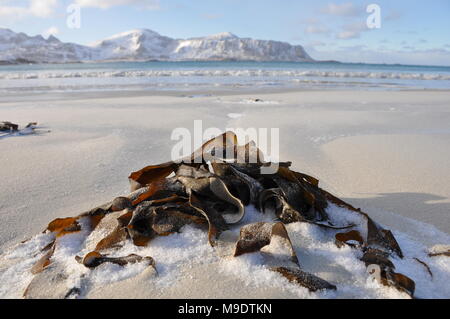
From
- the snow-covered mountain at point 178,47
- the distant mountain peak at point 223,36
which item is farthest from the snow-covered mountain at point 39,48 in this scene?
the distant mountain peak at point 223,36

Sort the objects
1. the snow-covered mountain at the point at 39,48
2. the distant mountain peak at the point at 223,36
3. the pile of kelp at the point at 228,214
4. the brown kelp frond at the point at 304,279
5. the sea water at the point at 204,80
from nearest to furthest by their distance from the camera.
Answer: the brown kelp frond at the point at 304,279 < the pile of kelp at the point at 228,214 < the sea water at the point at 204,80 < the snow-covered mountain at the point at 39,48 < the distant mountain peak at the point at 223,36

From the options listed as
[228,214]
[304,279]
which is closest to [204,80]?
[228,214]

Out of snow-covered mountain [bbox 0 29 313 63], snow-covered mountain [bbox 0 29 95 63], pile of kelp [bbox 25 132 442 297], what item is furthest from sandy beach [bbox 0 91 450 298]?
snow-covered mountain [bbox 0 29 313 63]

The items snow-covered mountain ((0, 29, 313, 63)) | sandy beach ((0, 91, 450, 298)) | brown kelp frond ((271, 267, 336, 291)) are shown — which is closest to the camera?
brown kelp frond ((271, 267, 336, 291))

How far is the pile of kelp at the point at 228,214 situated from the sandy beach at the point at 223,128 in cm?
20

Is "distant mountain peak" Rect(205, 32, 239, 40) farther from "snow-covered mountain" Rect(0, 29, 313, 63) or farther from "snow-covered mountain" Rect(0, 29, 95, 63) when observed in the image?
"snow-covered mountain" Rect(0, 29, 95, 63)

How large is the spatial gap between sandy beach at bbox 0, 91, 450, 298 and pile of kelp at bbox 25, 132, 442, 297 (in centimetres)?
20

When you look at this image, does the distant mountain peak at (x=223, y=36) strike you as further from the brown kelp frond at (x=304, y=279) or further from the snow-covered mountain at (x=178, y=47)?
the brown kelp frond at (x=304, y=279)

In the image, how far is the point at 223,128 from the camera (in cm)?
453

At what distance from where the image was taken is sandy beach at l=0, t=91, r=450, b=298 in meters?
1.87

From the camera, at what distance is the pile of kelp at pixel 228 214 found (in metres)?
1.31

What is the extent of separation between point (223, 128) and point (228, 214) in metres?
3.04

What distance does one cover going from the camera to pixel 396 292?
1118 millimetres
